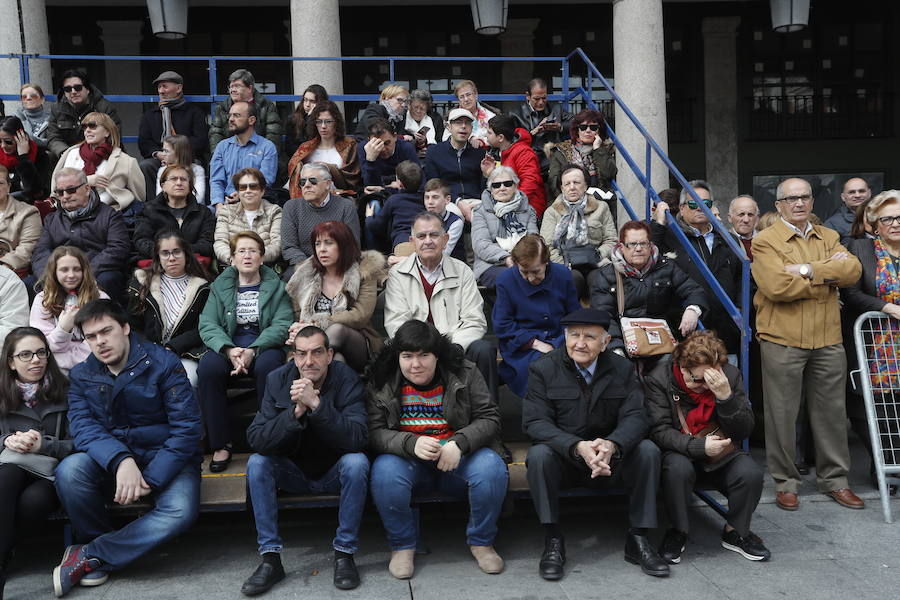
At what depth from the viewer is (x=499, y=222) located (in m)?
7.47

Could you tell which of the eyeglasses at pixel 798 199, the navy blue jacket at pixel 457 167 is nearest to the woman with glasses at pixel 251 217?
the navy blue jacket at pixel 457 167

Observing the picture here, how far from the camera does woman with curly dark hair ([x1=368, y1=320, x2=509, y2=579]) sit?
4941 millimetres

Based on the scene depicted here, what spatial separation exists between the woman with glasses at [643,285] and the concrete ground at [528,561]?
53.9 inches

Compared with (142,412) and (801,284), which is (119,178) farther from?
(801,284)

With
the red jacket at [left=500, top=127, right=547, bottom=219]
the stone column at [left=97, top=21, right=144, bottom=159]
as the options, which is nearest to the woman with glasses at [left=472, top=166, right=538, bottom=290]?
the red jacket at [left=500, top=127, right=547, bottom=219]

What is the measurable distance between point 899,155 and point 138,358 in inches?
600

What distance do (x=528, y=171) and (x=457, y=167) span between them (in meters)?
0.70

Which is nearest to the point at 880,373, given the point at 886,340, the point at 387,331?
the point at 886,340

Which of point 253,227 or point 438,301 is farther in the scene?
point 253,227

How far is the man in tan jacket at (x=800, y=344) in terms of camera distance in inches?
233

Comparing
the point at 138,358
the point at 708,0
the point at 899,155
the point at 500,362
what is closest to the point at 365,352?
the point at 500,362

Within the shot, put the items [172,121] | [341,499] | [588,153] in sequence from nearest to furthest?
[341,499]
[588,153]
[172,121]

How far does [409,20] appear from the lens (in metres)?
15.4

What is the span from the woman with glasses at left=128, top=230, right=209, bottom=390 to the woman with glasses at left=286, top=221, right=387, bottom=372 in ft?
2.39
